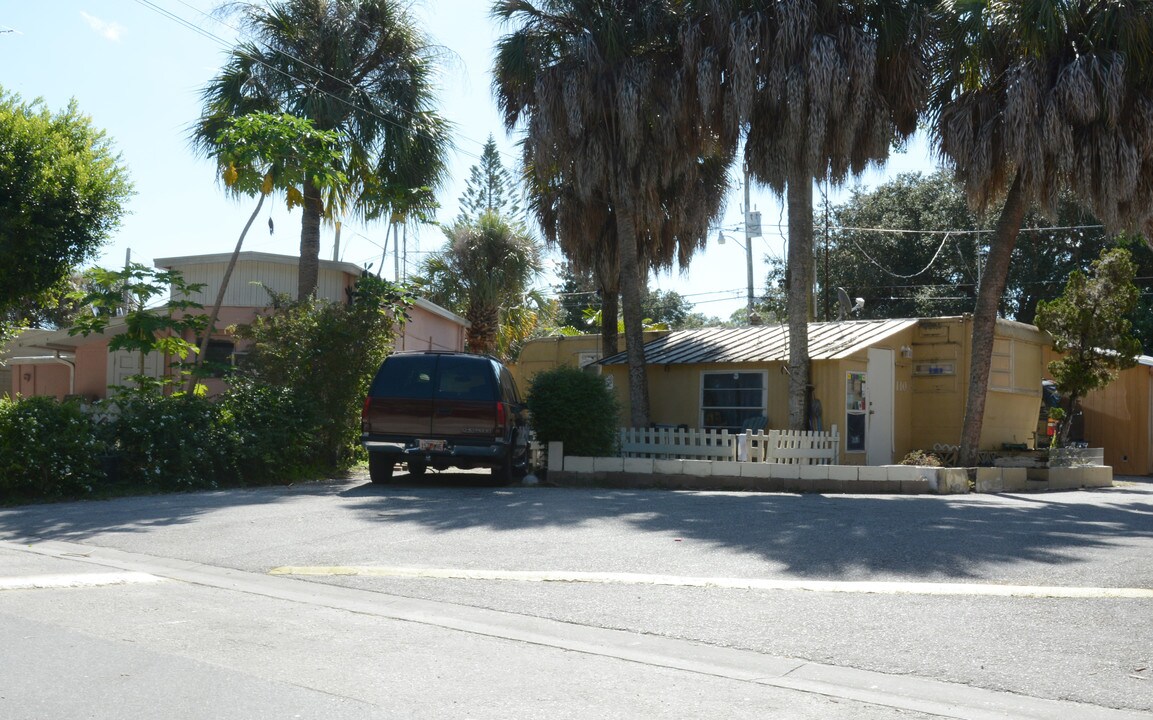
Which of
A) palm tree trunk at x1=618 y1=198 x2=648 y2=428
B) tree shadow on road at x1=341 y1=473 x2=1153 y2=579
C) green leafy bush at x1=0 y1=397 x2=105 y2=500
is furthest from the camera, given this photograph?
palm tree trunk at x1=618 y1=198 x2=648 y2=428

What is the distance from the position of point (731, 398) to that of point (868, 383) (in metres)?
2.78

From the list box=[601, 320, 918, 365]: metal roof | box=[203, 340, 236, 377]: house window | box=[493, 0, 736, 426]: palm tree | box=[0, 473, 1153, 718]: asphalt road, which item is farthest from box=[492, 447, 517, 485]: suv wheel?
box=[203, 340, 236, 377]: house window

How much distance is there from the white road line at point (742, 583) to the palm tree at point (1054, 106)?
10.5 m

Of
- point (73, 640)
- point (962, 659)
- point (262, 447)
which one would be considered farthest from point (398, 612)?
point (262, 447)

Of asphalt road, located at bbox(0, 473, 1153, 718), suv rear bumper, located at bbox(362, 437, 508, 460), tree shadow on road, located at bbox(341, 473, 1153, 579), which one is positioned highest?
suv rear bumper, located at bbox(362, 437, 508, 460)

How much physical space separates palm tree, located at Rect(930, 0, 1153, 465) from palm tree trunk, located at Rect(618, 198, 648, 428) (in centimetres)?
619

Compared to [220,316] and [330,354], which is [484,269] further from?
[330,354]

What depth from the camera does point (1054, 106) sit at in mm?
15984

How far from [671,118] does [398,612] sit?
45.3 ft

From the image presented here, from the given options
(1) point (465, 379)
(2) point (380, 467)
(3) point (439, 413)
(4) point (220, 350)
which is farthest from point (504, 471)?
(4) point (220, 350)

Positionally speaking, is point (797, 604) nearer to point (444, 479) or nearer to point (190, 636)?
point (190, 636)

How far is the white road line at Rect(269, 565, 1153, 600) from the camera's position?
7.39 meters

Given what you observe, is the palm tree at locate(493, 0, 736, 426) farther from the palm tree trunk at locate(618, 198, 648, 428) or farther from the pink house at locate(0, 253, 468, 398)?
the pink house at locate(0, 253, 468, 398)

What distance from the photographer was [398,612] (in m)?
7.10
